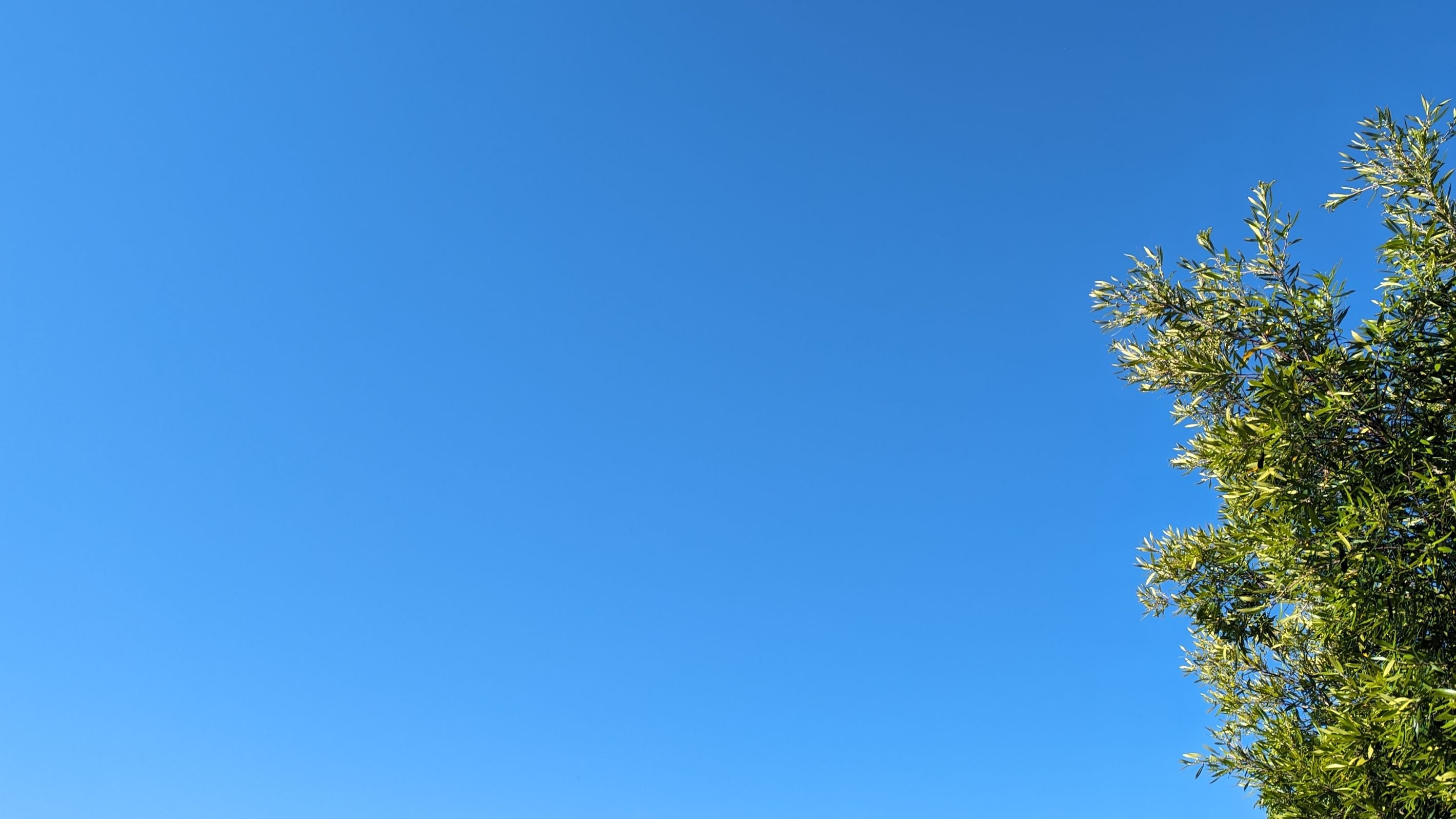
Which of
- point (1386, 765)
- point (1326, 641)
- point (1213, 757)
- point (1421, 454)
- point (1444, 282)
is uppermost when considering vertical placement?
point (1444, 282)

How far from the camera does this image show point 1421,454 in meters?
8.52

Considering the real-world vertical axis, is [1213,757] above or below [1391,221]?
below

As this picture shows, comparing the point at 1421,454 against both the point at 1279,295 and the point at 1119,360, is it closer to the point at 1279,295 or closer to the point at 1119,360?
the point at 1279,295

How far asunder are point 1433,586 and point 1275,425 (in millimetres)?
2448

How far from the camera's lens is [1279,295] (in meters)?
9.45

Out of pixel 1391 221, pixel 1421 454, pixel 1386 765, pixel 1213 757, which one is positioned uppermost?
pixel 1391 221

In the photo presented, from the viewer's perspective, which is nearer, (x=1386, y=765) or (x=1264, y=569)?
(x=1386, y=765)

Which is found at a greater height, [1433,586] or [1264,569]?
[1264,569]

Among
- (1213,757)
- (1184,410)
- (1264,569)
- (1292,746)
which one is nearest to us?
(1264,569)

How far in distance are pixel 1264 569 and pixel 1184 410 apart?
134 inches

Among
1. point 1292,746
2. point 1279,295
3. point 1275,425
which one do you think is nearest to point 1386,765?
point 1292,746

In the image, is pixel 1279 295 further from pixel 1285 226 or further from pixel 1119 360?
pixel 1119 360

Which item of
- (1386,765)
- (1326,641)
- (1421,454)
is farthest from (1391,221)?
(1386,765)

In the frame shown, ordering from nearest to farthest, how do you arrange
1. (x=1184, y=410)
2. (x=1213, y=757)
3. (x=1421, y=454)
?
(x=1421, y=454)
(x=1213, y=757)
(x=1184, y=410)
